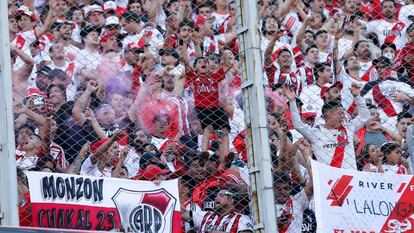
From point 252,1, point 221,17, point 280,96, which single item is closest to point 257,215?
point 252,1

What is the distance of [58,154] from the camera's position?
7.40 meters

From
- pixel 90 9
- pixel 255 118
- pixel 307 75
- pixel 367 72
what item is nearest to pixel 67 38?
pixel 90 9

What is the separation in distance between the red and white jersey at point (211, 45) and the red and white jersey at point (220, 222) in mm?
1894

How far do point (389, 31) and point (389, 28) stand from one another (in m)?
0.07

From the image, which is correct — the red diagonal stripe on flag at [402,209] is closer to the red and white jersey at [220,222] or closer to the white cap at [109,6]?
the red and white jersey at [220,222]

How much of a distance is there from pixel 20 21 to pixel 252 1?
2.95 m

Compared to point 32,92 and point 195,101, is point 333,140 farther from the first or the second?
point 32,92

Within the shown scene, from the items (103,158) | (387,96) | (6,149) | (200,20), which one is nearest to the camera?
(6,149)

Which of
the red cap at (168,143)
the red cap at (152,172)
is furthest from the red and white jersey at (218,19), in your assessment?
the red cap at (152,172)

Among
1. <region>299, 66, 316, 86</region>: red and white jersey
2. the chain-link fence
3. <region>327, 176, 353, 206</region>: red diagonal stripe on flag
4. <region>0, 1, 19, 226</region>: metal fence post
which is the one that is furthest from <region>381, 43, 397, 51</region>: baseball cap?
<region>0, 1, 19, 226</region>: metal fence post

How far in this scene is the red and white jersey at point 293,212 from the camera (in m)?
7.74

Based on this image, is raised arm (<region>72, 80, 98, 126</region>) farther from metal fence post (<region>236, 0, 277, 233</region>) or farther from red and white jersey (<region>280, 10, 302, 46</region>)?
red and white jersey (<region>280, 10, 302, 46</region>)

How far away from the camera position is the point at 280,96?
8906 mm

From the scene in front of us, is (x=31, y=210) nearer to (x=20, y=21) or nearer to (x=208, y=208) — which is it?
(x=208, y=208)
